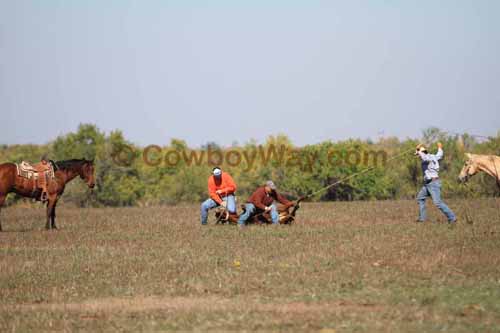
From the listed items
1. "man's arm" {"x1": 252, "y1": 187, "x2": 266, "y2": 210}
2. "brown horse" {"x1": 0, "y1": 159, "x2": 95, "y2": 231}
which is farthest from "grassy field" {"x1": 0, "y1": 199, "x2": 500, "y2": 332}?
"brown horse" {"x1": 0, "y1": 159, "x2": 95, "y2": 231}

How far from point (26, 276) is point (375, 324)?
22.0ft

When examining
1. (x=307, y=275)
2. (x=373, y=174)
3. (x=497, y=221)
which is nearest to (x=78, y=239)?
(x=307, y=275)

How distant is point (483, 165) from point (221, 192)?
6557 mm

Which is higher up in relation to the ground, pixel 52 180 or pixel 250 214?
pixel 52 180

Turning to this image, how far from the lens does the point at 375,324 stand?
33.1 feet

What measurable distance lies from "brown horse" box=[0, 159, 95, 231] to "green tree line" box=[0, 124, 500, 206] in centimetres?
1869

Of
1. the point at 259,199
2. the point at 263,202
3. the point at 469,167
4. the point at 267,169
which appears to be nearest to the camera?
the point at 259,199

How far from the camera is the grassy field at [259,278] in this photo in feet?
34.9

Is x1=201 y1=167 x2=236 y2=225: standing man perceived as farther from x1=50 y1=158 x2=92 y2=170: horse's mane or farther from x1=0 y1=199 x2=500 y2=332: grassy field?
x1=50 y1=158 x2=92 y2=170: horse's mane

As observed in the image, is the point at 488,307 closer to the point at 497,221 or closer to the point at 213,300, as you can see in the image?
the point at 213,300

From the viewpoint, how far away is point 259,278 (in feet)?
44.3

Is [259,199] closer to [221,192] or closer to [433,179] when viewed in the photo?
[221,192]

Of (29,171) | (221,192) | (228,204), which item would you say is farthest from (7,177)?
(228,204)

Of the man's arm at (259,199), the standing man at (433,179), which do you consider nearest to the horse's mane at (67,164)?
the man's arm at (259,199)
